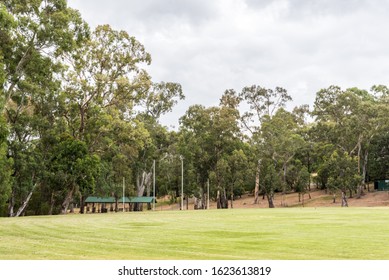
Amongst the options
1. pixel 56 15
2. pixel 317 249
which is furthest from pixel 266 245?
pixel 56 15

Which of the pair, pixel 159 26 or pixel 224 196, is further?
pixel 224 196

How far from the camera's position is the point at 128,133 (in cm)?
5275

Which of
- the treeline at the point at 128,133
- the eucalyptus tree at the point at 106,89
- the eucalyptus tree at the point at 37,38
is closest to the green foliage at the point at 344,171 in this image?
the treeline at the point at 128,133

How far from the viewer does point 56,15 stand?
1390 inches

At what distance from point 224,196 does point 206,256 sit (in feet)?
217

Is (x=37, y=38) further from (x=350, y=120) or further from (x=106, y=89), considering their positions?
(x=350, y=120)

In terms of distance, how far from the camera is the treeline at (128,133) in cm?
3703

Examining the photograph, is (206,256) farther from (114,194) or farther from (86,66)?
(114,194)

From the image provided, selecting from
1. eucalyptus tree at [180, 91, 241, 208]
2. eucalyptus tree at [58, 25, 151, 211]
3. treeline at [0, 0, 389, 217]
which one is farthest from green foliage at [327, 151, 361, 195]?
eucalyptus tree at [58, 25, 151, 211]

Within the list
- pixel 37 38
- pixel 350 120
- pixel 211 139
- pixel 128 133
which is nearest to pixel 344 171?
pixel 350 120

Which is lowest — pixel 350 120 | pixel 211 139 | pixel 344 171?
pixel 344 171

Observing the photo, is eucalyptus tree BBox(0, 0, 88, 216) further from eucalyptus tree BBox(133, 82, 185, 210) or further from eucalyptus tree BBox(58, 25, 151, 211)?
eucalyptus tree BBox(133, 82, 185, 210)

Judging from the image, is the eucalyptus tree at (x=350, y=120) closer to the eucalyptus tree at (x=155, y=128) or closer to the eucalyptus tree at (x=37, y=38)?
the eucalyptus tree at (x=155, y=128)

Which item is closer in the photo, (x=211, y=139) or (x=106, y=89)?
(x=106, y=89)
